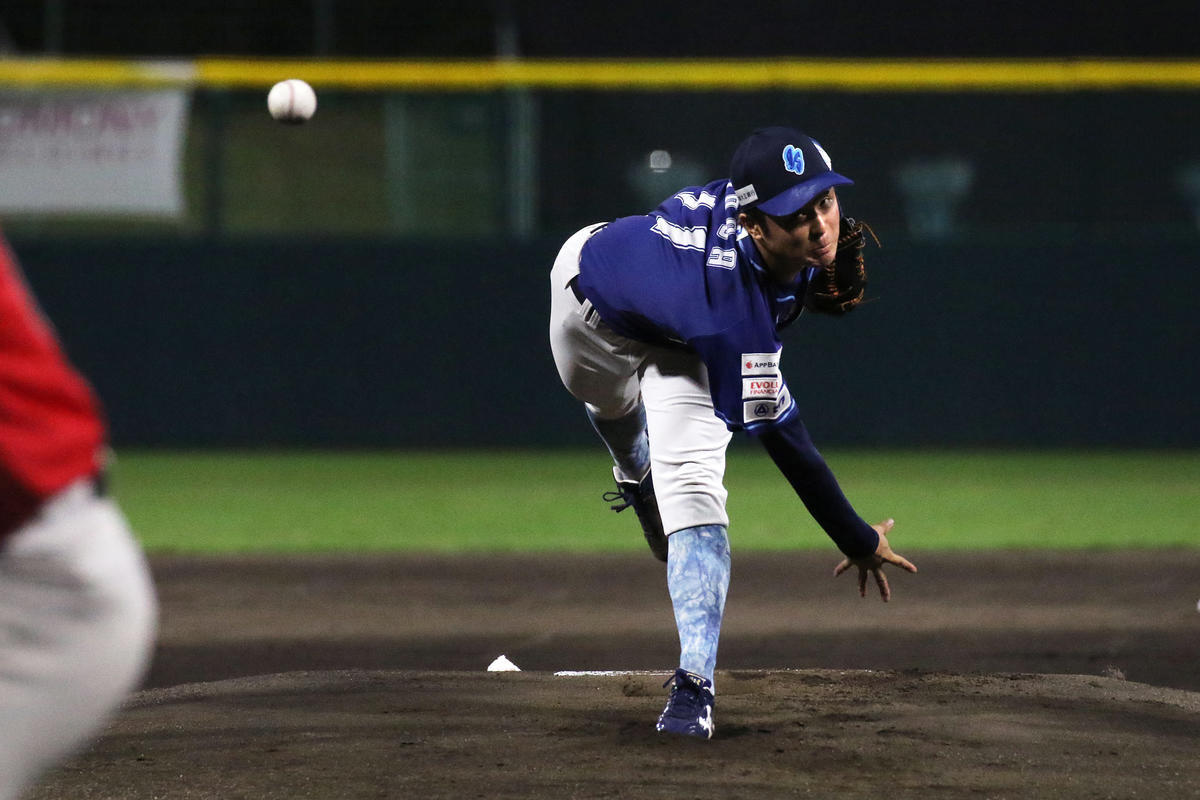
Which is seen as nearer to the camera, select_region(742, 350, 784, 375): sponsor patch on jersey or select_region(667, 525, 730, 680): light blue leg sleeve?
select_region(742, 350, 784, 375): sponsor patch on jersey

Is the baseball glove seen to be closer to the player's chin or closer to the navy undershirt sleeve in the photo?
the player's chin

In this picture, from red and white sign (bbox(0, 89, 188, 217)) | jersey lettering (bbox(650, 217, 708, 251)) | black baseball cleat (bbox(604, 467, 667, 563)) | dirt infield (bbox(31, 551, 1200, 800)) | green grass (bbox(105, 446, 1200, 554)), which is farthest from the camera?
red and white sign (bbox(0, 89, 188, 217))

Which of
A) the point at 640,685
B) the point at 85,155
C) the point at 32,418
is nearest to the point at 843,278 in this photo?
the point at 640,685

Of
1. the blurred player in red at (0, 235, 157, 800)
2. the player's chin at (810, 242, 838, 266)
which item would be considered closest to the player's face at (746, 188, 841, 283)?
the player's chin at (810, 242, 838, 266)

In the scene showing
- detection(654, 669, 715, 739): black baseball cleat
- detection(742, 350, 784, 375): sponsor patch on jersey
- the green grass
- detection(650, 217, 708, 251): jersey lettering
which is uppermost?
detection(650, 217, 708, 251): jersey lettering

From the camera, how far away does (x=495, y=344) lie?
1127 cm

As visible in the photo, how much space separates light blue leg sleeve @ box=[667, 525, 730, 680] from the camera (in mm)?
3406

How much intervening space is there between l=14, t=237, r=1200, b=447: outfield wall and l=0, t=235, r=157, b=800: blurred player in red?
951 cm

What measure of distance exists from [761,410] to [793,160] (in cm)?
55

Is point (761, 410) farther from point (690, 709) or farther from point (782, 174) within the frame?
point (690, 709)

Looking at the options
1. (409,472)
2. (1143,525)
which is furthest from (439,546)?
(1143,525)

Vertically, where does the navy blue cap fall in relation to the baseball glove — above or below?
above

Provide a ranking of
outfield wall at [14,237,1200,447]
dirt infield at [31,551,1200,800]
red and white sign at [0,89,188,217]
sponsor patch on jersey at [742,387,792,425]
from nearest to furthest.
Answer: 1. dirt infield at [31,551,1200,800]
2. sponsor patch on jersey at [742,387,792,425]
3. outfield wall at [14,237,1200,447]
4. red and white sign at [0,89,188,217]
